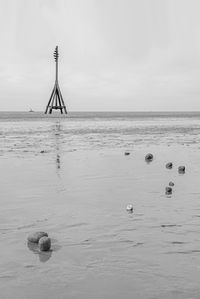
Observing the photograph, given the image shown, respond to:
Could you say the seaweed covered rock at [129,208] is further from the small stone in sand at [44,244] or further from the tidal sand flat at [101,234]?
the small stone in sand at [44,244]

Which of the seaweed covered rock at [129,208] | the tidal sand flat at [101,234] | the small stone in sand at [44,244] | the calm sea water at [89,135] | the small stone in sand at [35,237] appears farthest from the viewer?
the calm sea water at [89,135]

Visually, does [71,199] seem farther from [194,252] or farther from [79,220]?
[194,252]

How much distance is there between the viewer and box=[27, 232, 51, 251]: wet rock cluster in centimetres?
738

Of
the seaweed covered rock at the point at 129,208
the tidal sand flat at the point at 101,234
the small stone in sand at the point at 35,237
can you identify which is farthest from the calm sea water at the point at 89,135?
the small stone in sand at the point at 35,237

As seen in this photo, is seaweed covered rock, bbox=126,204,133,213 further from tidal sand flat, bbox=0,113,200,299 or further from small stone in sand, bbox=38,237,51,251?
small stone in sand, bbox=38,237,51,251

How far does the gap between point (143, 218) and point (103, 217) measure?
924 mm

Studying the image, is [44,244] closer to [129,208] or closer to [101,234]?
[101,234]

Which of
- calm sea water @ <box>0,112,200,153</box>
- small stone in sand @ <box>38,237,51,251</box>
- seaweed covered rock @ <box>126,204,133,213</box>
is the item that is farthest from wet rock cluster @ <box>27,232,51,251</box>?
calm sea water @ <box>0,112,200,153</box>

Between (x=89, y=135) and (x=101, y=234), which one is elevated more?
(x=101, y=234)

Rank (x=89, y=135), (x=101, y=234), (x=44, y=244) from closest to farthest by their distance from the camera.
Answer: (x=44, y=244) < (x=101, y=234) < (x=89, y=135)

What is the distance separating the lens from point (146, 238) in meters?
8.06

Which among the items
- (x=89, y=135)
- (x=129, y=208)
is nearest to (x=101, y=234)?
(x=129, y=208)

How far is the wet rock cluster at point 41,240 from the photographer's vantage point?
24.2 feet

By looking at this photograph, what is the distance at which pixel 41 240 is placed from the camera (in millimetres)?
7402
